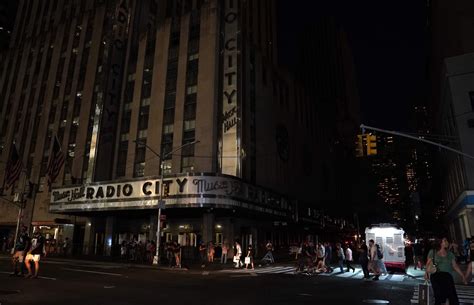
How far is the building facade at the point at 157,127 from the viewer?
35906mm

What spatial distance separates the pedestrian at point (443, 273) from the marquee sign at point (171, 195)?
21.9 meters

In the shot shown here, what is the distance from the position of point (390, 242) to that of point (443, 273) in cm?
1699

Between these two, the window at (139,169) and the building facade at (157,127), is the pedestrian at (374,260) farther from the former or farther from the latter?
the window at (139,169)

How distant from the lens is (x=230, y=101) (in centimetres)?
3741

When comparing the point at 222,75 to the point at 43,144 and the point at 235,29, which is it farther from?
the point at 43,144

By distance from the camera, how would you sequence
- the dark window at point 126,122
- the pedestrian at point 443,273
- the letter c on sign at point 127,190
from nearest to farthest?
the pedestrian at point 443,273 → the letter c on sign at point 127,190 → the dark window at point 126,122

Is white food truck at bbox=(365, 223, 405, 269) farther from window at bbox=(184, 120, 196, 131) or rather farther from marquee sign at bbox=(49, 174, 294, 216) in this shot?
window at bbox=(184, 120, 196, 131)

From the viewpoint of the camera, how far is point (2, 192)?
50.6 metres

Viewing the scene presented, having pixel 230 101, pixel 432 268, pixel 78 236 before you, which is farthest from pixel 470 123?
pixel 78 236

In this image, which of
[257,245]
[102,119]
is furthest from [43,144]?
[257,245]

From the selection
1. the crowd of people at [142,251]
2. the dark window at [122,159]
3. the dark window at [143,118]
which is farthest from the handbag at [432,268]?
the dark window at [122,159]

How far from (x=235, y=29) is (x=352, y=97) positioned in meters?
170

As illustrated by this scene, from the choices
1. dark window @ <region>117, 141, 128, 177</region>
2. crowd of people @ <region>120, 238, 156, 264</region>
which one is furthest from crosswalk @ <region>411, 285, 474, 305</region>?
dark window @ <region>117, 141, 128, 177</region>

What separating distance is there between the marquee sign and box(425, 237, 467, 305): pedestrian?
21.9m
